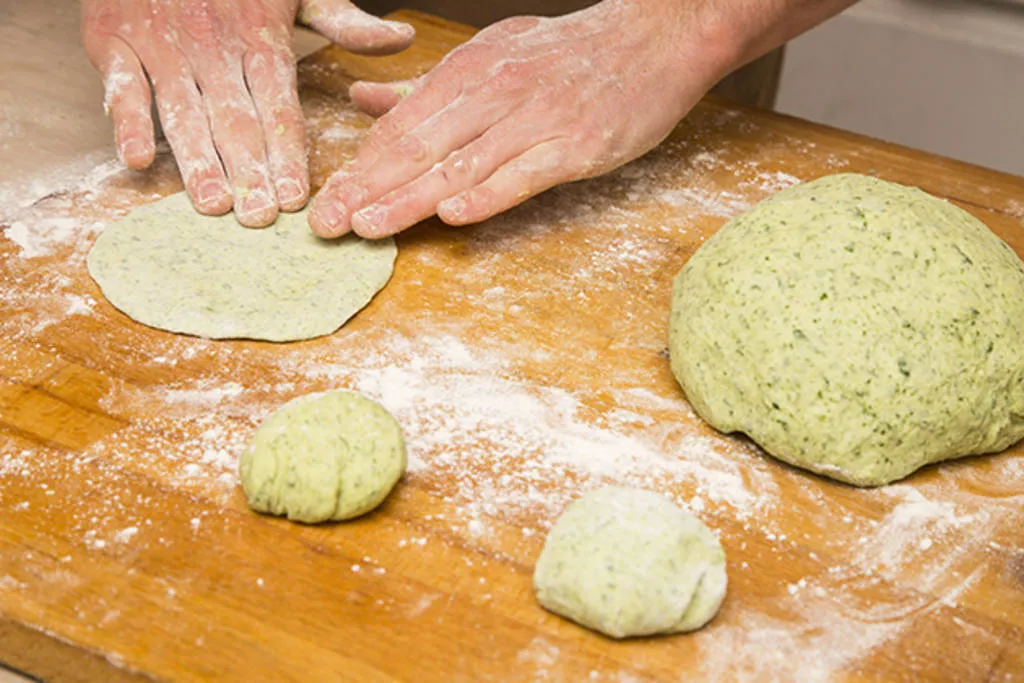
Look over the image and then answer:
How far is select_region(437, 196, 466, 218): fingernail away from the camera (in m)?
1.99

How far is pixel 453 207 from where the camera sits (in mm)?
1995

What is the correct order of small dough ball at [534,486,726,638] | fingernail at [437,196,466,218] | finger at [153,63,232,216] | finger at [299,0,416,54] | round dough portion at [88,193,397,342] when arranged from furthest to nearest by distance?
finger at [299,0,416,54], finger at [153,63,232,216], fingernail at [437,196,466,218], round dough portion at [88,193,397,342], small dough ball at [534,486,726,638]

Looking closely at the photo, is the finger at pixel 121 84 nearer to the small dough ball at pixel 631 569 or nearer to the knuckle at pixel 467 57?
the knuckle at pixel 467 57

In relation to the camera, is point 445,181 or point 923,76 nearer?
point 445,181

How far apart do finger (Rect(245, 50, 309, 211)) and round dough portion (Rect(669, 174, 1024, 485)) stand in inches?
33.1

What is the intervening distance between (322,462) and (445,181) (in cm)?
74

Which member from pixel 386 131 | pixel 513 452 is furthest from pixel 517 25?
pixel 513 452

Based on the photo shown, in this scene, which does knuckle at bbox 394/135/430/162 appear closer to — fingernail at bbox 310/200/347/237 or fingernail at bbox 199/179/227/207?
fingernail at bbox 310/200/347/237

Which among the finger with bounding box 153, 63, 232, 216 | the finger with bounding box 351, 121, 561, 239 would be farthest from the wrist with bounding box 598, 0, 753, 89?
the finger with bounding box 153, 63, 232, 216

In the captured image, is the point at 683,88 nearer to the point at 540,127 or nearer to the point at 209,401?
the point at 540,127

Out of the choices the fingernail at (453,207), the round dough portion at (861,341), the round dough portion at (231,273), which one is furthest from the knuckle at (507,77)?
the round dough portion at (861,341)

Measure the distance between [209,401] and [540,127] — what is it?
2.72 feet

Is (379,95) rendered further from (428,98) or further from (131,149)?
(131,149)

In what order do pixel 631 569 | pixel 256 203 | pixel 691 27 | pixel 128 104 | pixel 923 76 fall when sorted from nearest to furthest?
pixel 631 569
pixel 256 203
pixel 128 104
pixel 691 27
pixel 923 76
